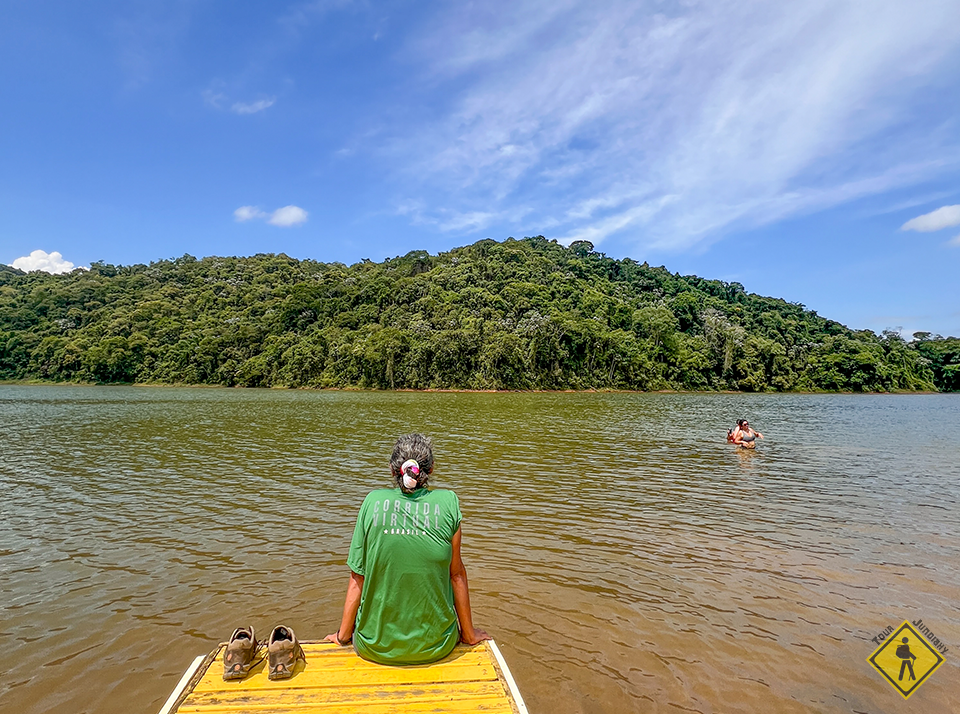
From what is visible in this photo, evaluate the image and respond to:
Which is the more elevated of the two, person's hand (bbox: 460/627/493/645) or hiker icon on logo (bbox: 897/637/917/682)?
person's hand (bbox: 460/627/493/645)

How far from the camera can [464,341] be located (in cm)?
7994

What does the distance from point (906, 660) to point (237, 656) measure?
21.2ft

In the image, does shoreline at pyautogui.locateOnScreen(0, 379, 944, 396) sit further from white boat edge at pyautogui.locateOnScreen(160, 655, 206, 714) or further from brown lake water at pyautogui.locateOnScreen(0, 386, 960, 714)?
white boat edge at pyautogui.locateOnScreen(160, 655, 206, 714)

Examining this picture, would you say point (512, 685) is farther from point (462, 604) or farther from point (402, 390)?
point (402, 390)

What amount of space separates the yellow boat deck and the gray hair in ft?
3.98

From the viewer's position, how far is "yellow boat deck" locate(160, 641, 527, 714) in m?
2.93

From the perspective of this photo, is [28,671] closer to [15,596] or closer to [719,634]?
[15,596]

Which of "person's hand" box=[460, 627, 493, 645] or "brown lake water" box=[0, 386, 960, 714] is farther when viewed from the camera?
"brown lake water" box=[0, 386, 960, 714]

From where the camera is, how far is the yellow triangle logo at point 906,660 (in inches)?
187

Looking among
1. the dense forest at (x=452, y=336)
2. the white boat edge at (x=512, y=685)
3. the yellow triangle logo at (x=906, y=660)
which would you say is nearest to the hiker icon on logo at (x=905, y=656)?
the yellow triangle logo at (x=906, y=660)

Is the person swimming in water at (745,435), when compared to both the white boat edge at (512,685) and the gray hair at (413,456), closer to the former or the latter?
the white boat edge at (512,685)

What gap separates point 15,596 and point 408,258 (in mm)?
138333

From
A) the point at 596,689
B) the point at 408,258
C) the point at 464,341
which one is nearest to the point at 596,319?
the point at 464,341

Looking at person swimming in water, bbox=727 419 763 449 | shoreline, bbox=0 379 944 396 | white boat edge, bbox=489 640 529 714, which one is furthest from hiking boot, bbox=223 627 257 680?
shoreline, bbox=0 379 944 396
